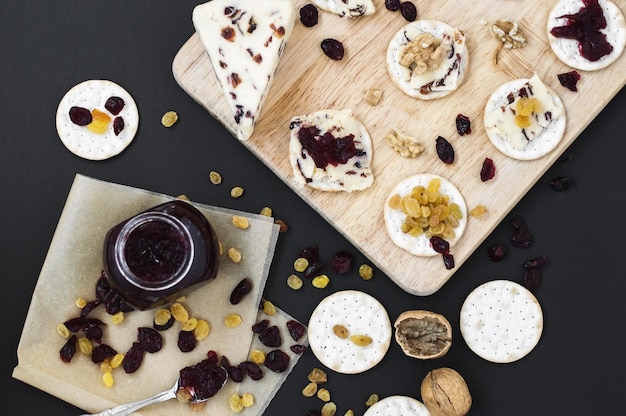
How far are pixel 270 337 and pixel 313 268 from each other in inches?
10.2

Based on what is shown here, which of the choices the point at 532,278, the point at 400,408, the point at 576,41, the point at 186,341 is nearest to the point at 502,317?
the point at 532,278

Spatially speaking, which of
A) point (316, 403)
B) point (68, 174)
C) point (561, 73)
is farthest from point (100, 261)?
point (561, 73)

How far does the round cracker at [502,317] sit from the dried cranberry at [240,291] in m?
0.69

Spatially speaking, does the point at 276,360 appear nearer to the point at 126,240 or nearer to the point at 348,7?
the point at 126,240

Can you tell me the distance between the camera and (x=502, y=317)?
2770 mm

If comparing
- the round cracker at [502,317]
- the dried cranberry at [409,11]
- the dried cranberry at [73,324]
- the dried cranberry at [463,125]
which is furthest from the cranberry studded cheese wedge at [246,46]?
the round cracker at [502,317]

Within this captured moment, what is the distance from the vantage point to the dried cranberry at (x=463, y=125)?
2693 millimetres

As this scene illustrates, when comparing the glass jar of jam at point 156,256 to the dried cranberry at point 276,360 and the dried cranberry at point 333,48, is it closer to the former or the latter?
the dried cranberry at point 276,360

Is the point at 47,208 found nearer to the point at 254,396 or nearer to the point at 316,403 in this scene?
the point at 254,396

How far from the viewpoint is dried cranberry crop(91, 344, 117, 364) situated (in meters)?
2.72

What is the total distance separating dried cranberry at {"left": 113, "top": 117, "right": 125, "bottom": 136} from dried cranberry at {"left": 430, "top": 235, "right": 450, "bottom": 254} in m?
1.06

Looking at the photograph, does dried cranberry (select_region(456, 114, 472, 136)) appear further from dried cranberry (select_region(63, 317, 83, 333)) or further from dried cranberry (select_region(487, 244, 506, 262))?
dried cranberry (select_region(63, 317, 83, 333))

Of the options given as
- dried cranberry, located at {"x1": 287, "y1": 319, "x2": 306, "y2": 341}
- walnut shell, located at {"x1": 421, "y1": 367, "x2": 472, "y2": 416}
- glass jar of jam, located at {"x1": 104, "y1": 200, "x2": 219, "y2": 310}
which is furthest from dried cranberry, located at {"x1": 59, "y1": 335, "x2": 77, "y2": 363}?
walnut shell, located at {"x1": 421, "y1": 367, "x2": 472, "y2": 416}

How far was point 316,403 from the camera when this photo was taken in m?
2.80
